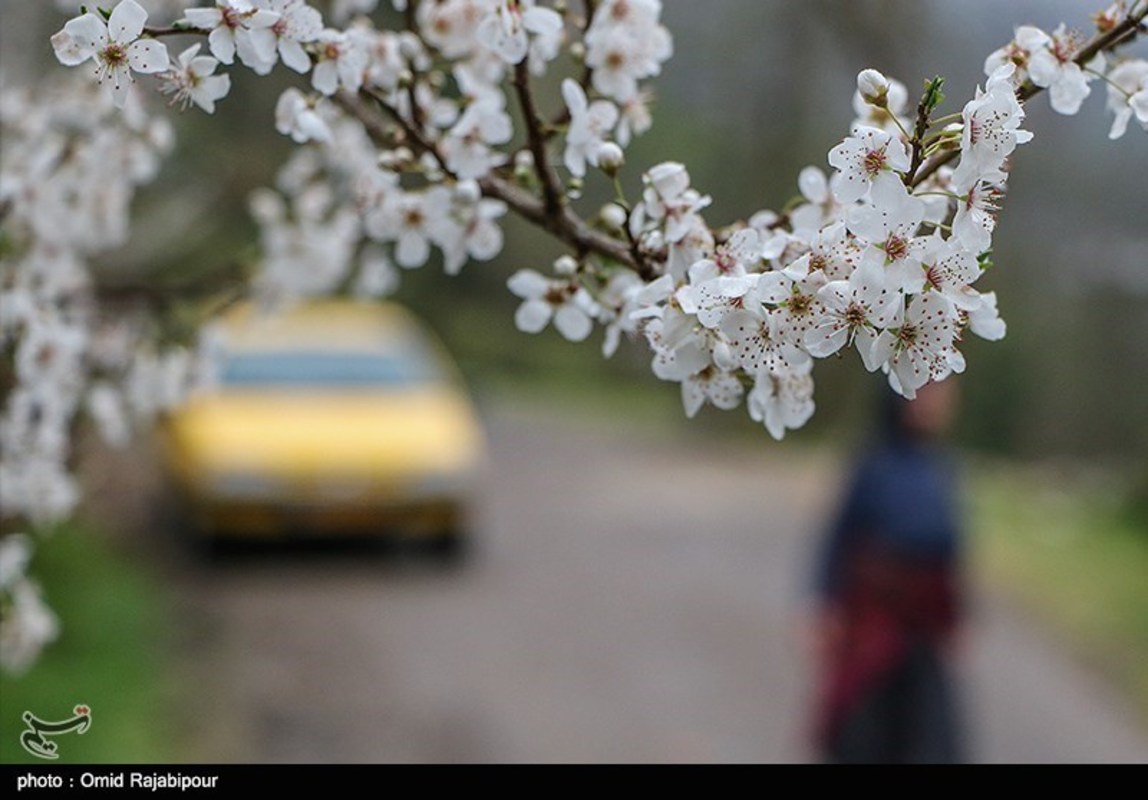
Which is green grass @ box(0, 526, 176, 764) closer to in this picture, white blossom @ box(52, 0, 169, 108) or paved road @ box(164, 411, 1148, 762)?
paved road @ box(164, 411, 1148, 762)

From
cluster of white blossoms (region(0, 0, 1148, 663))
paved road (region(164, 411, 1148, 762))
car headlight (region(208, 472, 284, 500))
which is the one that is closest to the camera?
cluster of white blossoms (region(0, 0, 1148, 663))

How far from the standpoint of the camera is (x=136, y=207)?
9.45 m

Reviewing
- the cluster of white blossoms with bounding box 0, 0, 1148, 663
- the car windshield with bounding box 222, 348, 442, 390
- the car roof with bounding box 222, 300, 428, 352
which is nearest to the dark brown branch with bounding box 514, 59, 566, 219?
the cluster of white blossoms with bounding box 0, 0, 1148, 663

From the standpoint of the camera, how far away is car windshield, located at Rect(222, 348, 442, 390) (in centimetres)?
915

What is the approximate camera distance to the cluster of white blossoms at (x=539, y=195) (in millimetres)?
1531

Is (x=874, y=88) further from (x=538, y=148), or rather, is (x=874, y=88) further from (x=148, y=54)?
(x=148, y=54)

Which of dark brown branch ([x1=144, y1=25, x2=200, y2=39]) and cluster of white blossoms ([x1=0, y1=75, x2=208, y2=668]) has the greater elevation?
dark brown branch ([x1=144, y1=25, x2=200, y2=39])

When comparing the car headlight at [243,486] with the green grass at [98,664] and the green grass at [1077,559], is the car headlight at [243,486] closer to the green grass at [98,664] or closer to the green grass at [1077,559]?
the green grass at [98,664]

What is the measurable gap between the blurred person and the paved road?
0.75 meters

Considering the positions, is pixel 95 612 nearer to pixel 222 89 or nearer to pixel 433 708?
pixel 433 708

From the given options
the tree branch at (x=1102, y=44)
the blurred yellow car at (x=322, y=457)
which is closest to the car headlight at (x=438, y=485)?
the blurred yellow car at (x=322, y=457)

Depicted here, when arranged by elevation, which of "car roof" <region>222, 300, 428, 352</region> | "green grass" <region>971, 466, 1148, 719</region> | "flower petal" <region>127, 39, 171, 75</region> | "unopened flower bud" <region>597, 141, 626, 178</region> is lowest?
"green grass" <region>971, 466, 1148, 719</region>

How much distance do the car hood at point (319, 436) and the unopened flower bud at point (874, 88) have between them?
6.86 m

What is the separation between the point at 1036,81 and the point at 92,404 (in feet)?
8.12
